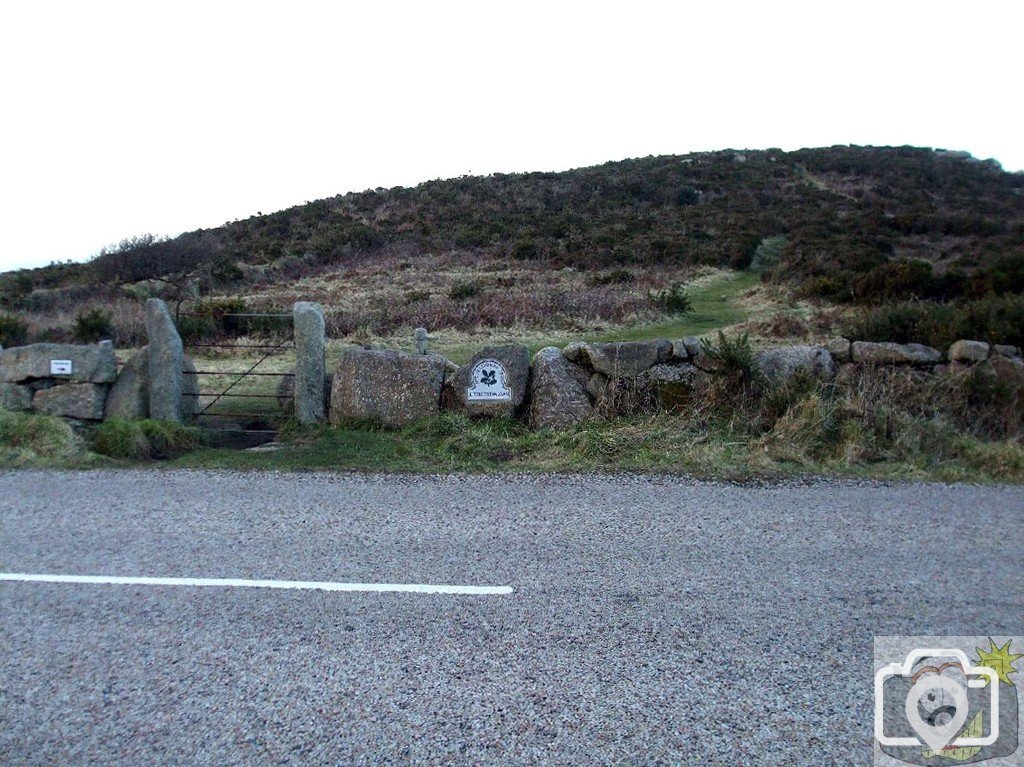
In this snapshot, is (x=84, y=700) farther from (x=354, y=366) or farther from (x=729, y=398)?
(x=729, y=398)

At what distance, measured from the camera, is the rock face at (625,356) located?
10.6 m

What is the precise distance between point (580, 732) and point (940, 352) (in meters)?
9.00

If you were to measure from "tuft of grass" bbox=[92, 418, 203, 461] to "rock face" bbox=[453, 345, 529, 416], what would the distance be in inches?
134

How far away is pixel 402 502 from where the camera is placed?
7.70 m

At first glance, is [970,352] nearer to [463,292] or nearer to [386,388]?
[386,388]

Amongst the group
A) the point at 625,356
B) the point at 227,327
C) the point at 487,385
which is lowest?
the point at 487,385

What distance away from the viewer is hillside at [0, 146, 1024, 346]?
21.4m

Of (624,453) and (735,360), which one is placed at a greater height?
(735,360)

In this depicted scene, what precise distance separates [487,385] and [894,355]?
5165mm

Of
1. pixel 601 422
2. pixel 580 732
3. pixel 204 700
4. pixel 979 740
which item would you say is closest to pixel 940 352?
pixel 601 422

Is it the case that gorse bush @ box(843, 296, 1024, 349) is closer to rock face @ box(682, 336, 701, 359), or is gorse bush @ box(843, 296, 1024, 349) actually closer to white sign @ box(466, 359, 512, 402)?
rock face @ box(682, 336, 701, 359)

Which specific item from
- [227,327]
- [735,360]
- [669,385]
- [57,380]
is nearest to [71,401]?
[57,380]

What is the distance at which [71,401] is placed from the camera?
36.0 feet

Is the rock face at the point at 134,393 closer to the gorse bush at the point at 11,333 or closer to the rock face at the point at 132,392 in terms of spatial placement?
the rock face at the point at 132,392
